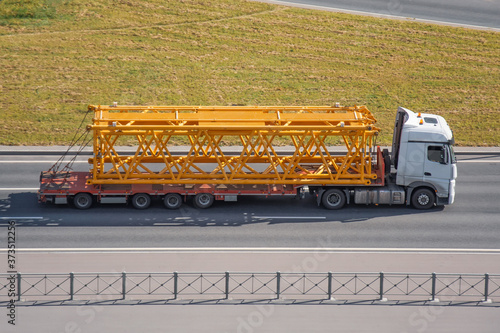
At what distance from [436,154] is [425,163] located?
1.74ft

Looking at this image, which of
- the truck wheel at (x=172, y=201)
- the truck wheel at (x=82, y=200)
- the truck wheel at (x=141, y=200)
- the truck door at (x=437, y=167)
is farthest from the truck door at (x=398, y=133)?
the truck wheel at (x=82, y=200)

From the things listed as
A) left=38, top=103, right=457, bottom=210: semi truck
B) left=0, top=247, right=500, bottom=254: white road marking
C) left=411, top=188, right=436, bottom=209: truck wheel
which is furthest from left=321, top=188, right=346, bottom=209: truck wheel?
left=0, top=247, right=500, bottom=254: white road marking

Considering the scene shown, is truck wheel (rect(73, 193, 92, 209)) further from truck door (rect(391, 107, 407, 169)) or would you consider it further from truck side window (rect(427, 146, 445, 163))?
truck side window (rect(427, 146, 445, 163))

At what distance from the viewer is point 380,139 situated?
37.1m

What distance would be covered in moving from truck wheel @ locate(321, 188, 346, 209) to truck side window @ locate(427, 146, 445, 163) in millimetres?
3592

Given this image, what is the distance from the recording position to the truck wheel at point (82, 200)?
A: 27683 millimetres

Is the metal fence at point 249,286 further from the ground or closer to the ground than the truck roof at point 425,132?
closer to the ground

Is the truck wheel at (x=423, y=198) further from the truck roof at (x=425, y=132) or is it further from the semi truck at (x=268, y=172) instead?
the truck roof at (x=425, y=132)

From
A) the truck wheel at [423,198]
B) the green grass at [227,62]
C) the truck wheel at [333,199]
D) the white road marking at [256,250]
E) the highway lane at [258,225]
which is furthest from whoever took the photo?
the green grass at [227,62]

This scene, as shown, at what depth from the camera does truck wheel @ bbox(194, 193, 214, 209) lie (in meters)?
27.8

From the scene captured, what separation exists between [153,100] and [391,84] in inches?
540

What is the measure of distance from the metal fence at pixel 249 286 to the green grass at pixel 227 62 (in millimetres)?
15718

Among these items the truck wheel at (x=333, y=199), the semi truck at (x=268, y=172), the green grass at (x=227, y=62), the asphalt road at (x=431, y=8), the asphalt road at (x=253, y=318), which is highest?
the asphalt road at (x=431, y=8)

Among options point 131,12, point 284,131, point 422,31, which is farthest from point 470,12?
point 284,131
